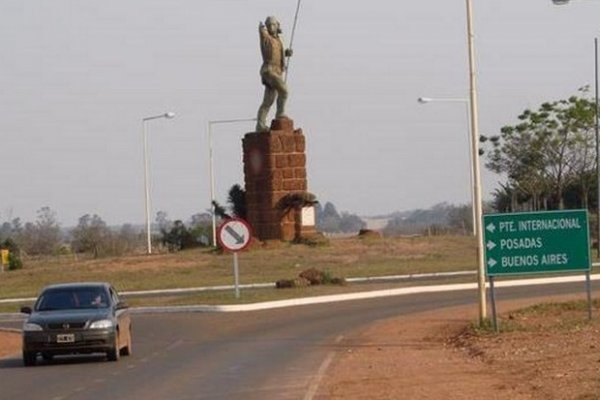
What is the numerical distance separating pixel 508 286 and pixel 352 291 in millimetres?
5642

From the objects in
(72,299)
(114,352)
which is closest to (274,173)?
(72,299)

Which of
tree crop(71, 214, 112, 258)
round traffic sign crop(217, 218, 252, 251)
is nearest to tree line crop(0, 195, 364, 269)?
tree crop(71, 214, 112, 258)

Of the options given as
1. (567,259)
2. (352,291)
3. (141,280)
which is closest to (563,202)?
(141,280)

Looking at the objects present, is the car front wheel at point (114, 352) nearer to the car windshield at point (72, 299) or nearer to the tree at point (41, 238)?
the car windshield at point (72, 299)

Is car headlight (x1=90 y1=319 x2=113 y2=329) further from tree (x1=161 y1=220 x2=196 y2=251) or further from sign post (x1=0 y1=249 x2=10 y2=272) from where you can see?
tree (x1=161 y1=220 x2=196 y2=251)

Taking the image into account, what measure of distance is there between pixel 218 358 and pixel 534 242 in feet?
22.3

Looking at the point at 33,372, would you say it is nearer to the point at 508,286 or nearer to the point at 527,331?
the point at 527,331

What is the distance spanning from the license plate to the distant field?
2693cm

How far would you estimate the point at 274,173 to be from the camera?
59125mm

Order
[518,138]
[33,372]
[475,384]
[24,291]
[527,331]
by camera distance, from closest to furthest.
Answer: [475,384] → [33,372] → [527,331] → [24,291] → [518,138]

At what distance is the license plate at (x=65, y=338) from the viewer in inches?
999

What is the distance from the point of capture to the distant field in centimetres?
5522

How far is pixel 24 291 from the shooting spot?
56.4 metres

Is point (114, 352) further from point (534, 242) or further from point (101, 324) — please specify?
point (534, 242)
